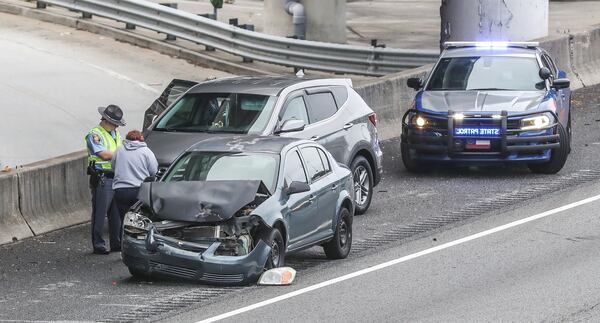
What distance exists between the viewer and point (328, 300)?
13547 mm

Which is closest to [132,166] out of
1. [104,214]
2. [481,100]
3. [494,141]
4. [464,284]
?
[104,214]

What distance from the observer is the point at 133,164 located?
16.3 metres

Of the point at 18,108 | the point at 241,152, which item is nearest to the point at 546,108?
the point at 241,152

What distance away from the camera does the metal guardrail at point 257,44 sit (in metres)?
29.5

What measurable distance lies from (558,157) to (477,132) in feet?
4.00

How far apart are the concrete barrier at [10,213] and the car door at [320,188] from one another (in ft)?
12.4

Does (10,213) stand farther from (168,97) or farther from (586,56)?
(586,56)

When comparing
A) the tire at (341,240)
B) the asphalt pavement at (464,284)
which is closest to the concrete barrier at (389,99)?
the asphalt pavement at (464,284)

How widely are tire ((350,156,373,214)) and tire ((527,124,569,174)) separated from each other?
3.12 m

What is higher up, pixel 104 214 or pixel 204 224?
pixel 204 224

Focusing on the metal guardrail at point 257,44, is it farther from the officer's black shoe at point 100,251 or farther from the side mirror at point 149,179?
the side mirror at point 149,179

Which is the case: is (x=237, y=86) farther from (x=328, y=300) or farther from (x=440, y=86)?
(x=328, y=300)

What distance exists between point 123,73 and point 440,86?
400 inches

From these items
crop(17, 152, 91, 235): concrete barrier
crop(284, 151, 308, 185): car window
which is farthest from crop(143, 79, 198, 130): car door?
crop(284, 151, 308, 185): car window
